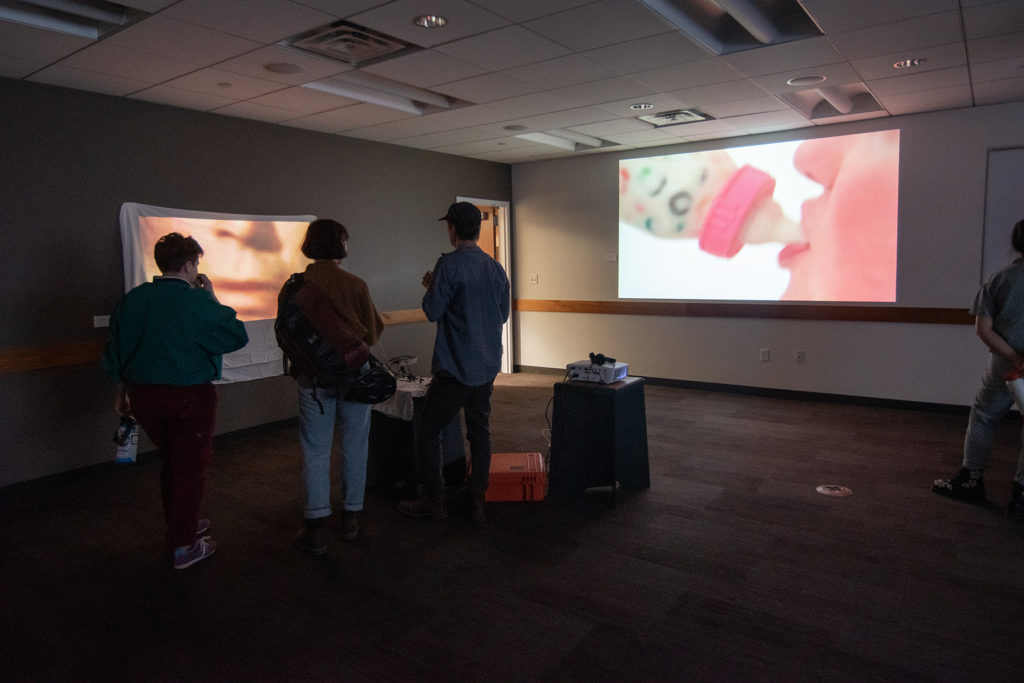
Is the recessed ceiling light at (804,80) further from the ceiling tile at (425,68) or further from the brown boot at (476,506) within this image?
the brown boot at (476,506)

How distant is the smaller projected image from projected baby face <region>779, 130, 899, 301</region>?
454 cm

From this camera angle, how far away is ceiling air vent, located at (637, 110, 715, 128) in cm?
540

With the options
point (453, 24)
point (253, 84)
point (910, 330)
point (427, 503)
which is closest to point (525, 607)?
point (427, 503)

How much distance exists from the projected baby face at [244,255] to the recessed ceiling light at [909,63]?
14.6ft

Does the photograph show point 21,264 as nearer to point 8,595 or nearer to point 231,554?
point 8,595

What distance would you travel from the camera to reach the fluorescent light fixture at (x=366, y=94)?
4306mm

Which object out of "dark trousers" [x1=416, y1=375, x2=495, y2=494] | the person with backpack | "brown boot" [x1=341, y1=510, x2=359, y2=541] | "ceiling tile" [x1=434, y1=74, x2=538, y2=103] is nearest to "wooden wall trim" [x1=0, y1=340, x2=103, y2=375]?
the person with backpack

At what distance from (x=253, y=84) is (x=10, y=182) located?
4.99 ft

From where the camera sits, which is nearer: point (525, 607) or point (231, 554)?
point (525, 607)

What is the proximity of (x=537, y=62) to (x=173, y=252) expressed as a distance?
2329mm

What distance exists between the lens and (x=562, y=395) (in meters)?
3.53

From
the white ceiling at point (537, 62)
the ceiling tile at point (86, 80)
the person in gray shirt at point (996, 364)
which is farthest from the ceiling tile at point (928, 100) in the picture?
the ceiling tile at point (86, 80)

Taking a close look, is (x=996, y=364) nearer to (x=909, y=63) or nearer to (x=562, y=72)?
(x=909, y=63)

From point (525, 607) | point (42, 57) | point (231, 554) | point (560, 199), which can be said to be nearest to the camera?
point (525, 607)
